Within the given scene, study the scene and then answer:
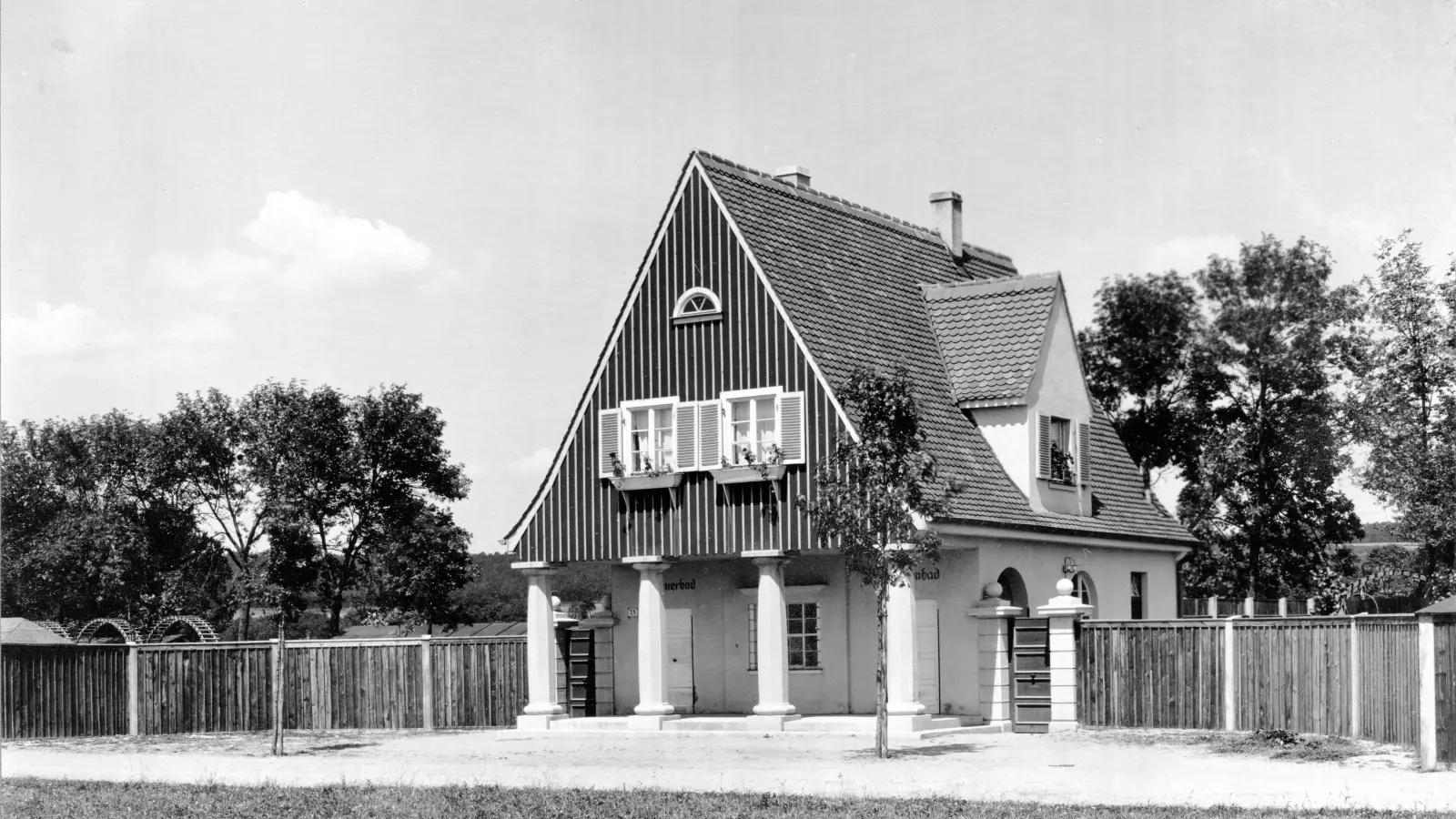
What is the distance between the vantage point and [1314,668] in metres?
27.2

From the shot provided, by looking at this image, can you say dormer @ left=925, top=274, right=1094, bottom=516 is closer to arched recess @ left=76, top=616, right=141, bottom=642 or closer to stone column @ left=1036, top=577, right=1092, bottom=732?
stone column @ left=1036, top=577, right=1092, bottom=732

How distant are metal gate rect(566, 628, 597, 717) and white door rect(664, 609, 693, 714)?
1.86 m

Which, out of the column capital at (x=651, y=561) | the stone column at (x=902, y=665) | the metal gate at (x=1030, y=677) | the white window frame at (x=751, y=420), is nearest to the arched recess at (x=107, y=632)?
the column capital at (x=651, y=561)

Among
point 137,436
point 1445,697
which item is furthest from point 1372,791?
point 137,436

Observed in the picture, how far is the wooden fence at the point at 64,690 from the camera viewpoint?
3353cm

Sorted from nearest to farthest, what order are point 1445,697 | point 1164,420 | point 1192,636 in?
point 1445,697
point 1192,636
point 1164,420

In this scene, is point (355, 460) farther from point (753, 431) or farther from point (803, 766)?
point (803, 766)

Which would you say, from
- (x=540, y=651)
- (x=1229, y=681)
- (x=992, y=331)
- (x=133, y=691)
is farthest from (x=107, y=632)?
(x=1229, y=681)

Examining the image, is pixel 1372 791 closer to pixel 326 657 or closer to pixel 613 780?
pixel 613 780

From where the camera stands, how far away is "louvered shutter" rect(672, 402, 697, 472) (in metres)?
32.8

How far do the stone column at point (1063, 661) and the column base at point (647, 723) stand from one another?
269 inches

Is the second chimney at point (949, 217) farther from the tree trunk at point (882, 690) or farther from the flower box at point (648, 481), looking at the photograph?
the tree trunk at point (882, 690)

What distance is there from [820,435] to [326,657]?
446 inches

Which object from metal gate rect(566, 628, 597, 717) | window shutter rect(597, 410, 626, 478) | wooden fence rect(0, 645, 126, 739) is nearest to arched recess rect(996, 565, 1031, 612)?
window shutter rect(597, 410, 626, 478)
